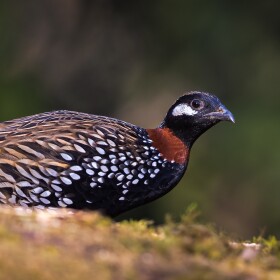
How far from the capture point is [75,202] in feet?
24.1

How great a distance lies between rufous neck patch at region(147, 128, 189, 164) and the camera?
8078mm

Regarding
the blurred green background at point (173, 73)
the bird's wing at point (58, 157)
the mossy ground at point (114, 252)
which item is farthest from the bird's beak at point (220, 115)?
the blurred green background at point (173, 73)

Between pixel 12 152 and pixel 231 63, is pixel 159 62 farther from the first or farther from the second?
pixel 12 152

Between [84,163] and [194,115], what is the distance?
1.38 meters

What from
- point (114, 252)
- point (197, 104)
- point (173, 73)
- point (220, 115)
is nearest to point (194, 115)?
point (197, 104)

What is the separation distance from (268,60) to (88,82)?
3702 millimetres

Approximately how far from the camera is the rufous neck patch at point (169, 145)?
318 inches

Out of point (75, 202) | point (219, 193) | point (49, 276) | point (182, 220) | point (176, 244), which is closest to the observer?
point (49, 276)

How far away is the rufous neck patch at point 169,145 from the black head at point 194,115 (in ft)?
0.32

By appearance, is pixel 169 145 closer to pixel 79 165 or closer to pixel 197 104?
pixel 197 104

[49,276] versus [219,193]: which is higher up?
[49,276]

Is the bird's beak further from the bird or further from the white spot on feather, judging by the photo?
the white spot on feather

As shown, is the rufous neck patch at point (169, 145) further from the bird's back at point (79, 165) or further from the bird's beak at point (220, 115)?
the bird's beak at point (220, 115)

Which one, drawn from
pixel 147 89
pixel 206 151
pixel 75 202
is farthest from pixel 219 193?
pixel 75 202
